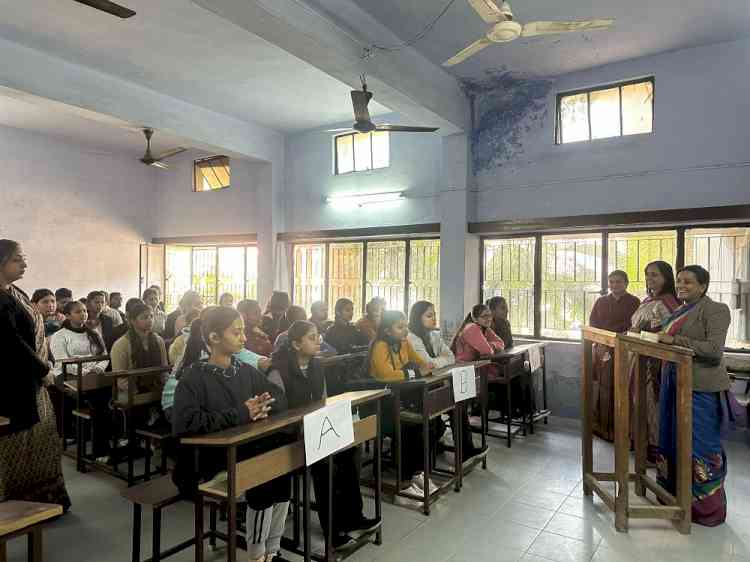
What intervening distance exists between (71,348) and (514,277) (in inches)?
184

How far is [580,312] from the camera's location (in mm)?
5852

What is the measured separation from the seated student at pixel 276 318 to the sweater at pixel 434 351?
4.91 ft

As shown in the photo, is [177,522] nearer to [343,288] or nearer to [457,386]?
[457,386]

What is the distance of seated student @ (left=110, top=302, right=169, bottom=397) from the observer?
4.00m

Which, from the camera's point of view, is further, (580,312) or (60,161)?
(60,161)

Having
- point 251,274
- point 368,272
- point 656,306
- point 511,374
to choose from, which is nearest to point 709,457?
point 656,306

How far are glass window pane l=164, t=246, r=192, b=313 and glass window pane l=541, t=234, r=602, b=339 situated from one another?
20.7 feet

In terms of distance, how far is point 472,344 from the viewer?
15.4 ft

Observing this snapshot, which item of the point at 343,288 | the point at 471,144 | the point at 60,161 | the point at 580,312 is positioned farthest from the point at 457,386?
the point at 60,161

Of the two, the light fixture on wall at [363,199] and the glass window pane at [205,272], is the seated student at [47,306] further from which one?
the glass window pane at [205,272]

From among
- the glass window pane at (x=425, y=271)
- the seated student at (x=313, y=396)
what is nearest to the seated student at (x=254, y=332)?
the seated student at (x=313, y=396)

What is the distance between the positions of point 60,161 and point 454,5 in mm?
6930

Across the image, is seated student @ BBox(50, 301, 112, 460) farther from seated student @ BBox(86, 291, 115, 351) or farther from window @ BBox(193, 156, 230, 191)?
window @ BBox(193, 156, 230, 191)

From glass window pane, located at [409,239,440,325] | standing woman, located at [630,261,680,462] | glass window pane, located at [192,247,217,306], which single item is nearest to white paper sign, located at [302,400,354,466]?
standing woman, located at [630,261,680,462]
